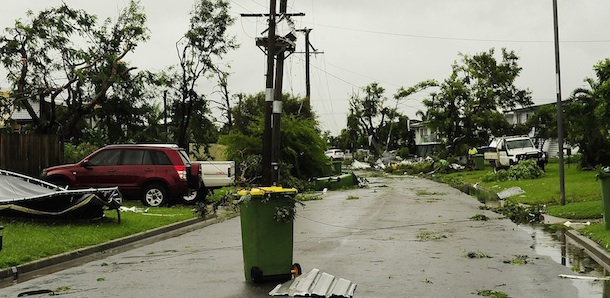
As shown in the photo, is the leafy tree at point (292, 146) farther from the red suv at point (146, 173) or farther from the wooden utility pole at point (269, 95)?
the red suv at point (146, 173)

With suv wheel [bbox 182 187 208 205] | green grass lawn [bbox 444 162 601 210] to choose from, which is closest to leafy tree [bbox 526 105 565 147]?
green grass lawn [bbox 444 162 601 210]

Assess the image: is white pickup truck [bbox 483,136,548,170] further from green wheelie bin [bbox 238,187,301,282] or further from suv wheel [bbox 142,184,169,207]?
green wheelie bin [bbox 238,187,301,282]

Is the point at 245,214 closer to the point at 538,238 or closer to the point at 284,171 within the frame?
the point at 538,238

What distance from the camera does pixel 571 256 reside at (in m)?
13.2

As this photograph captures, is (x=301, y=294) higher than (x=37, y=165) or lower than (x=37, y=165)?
lower

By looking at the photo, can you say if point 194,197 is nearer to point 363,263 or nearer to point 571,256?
point 363,263

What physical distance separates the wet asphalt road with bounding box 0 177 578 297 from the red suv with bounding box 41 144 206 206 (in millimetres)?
4157

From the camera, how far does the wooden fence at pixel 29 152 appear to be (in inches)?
965

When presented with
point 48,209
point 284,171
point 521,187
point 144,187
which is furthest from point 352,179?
point 48,209

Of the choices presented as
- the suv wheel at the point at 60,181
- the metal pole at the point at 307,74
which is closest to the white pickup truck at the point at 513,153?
the metal pole at the point at 307,74

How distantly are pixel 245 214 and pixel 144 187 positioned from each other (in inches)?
573

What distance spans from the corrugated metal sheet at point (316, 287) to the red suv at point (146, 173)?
48.4ft

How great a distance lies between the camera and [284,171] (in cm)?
3628

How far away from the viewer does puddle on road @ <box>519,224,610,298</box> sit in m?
9.90
